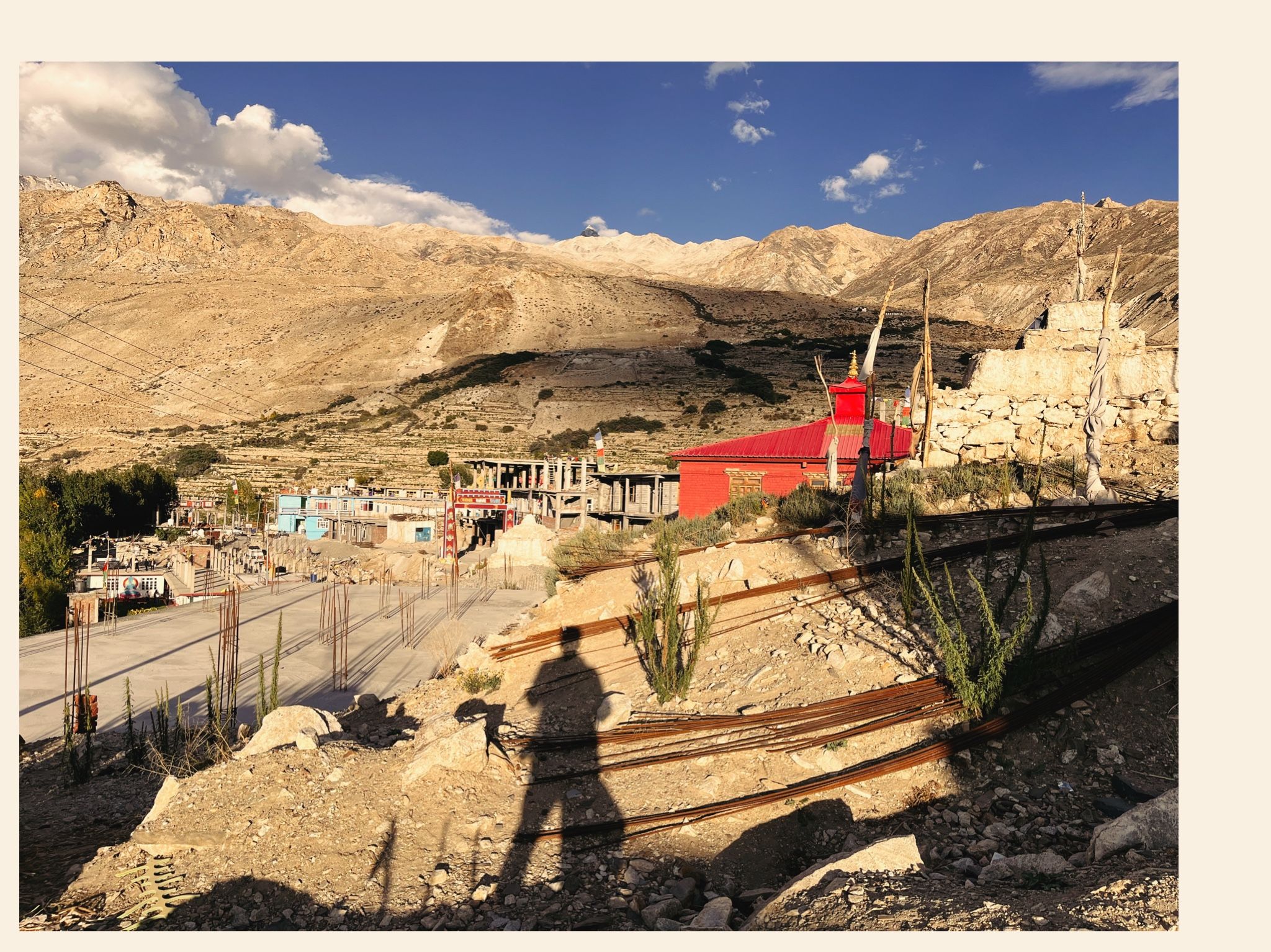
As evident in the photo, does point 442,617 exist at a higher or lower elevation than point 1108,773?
lower

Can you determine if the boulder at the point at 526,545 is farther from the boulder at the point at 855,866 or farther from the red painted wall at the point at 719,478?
the boulder at the point at 855,866

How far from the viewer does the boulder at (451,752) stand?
20.8 ft

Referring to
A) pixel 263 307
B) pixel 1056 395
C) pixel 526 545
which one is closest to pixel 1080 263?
pixel 1056 395

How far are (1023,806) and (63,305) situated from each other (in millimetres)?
150969

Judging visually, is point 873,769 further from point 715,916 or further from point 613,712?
point 613,712

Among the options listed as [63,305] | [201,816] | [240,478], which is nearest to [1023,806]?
[201,816]

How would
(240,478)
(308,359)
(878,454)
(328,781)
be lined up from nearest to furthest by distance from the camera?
(328,781) < (878,454) < (240,478) < (308,359)

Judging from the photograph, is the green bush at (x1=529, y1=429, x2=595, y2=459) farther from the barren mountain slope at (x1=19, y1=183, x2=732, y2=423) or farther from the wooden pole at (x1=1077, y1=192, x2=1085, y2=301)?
the wooden pole at (x1=1077, y1=192, x2=1085, y2=301)

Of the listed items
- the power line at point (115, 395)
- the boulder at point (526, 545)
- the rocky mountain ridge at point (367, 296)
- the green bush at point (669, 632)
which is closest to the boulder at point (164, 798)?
the green bush at point (669, 632)

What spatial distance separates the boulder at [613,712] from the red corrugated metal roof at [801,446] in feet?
41.2

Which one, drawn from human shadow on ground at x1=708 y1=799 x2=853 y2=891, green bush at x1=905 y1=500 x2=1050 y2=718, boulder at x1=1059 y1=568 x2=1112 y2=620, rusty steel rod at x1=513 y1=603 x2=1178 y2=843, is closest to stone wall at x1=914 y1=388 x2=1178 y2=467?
boulder at x1=1059 y1=568 x2=1112 y2=620

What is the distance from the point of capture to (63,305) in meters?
118

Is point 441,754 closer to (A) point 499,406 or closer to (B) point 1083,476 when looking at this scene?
(B) point 1083,476

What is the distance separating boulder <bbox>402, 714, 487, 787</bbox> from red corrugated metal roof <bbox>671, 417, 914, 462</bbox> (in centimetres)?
1410
